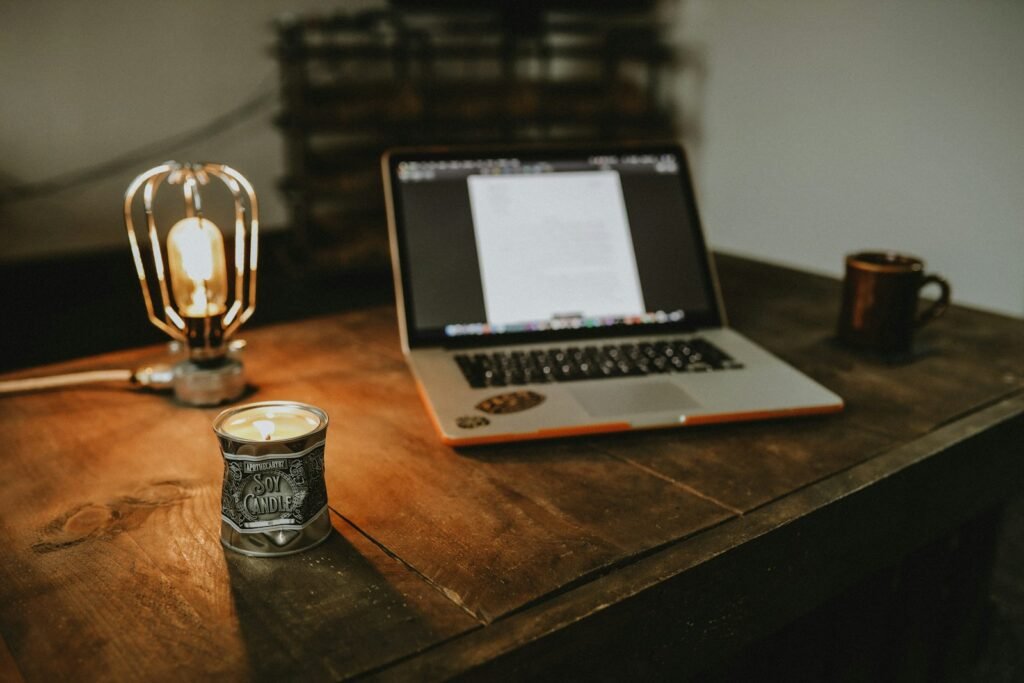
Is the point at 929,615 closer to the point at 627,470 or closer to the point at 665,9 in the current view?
the point at 627,470

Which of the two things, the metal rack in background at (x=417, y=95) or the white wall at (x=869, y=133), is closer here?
the white wall at (x=869, y=133)

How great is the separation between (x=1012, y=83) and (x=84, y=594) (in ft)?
8.50

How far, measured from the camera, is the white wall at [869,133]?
2.35 meters

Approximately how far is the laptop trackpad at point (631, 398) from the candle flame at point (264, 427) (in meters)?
0.29

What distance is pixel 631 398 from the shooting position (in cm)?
79

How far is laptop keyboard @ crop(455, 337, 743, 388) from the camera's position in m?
0.83

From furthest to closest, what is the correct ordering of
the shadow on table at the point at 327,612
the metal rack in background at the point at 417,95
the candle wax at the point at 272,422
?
the metal rack in background at the point at 417,95 → the candle wax at the point at 272,422 → the shadow on table at the point at 327,612

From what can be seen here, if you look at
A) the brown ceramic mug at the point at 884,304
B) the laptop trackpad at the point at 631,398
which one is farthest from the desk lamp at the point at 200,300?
the brown ceramic mug at the point at 884,304

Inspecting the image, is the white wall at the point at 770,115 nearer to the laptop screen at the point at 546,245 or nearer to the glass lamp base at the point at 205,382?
the laptop screen at the point at 546,245

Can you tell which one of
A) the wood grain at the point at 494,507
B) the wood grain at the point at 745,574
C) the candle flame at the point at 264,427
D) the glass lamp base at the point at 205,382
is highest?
the candle flame at the point at 264,427

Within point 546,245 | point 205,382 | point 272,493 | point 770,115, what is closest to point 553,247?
point 546,245

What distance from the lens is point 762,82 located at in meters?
3.06

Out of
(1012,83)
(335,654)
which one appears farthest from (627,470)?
(1012,83)

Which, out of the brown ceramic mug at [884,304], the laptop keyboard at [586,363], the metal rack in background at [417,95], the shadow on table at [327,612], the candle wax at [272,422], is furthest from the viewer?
the metal rack in background at [417,95]
